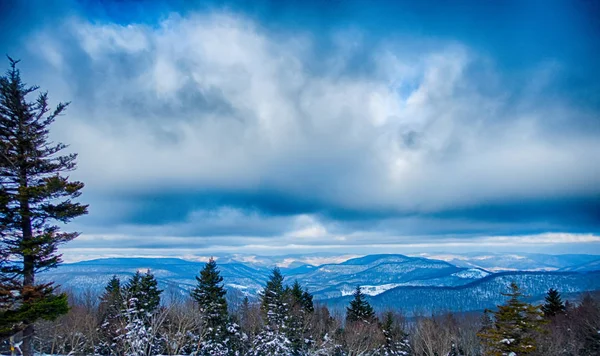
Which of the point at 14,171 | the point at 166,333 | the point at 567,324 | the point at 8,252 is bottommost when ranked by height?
the point at 567,324

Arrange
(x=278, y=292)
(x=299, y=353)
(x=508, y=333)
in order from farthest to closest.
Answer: (x=278, y=292) → (x=299, y=353) → (x=508, y=333)

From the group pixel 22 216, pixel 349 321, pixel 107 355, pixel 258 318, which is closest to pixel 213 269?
pixel 258 318

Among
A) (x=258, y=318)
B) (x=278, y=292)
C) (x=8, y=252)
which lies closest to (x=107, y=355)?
(x=258, y=318)

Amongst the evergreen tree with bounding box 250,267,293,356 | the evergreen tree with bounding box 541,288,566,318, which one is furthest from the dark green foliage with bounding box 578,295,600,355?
the evergreen tree with bounding box 250,267,293,356

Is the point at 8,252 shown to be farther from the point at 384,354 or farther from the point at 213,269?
the point at 384,354

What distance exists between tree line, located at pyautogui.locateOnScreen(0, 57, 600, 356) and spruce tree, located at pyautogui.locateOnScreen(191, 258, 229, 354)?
14 cm

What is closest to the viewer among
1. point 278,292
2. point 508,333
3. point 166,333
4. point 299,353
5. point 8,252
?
point 8,252

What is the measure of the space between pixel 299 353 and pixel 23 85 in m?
48.2

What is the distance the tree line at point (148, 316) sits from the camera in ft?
61.0

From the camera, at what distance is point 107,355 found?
1772 inches

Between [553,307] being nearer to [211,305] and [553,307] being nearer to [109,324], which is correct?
[211,305]

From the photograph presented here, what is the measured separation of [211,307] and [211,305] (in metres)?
0.26

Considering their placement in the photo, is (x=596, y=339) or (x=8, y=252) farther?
(x=596, y=339)

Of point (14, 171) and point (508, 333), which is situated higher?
point (14, 171)
